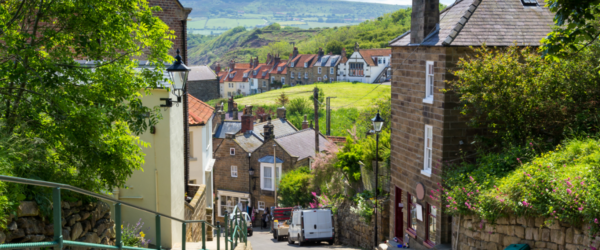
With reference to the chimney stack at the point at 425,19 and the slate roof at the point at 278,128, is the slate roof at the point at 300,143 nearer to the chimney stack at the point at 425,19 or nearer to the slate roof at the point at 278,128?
the slate roof at the point at 278,128

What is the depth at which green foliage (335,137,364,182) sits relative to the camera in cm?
2473

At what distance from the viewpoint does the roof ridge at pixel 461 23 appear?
48.3ft

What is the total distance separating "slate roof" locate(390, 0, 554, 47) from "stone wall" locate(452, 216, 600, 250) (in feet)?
16.6

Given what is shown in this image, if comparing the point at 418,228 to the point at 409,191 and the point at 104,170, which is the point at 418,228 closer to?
the point at 409,191

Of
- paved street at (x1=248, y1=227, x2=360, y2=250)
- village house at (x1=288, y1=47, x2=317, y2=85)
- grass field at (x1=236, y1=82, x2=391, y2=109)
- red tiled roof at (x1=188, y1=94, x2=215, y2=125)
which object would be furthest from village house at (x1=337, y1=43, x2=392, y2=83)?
red tiled roof at (x1=188, y1=94, x2=215, y2=125)

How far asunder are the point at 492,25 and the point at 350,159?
36.2 ft

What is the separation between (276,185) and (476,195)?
27077 millimetres

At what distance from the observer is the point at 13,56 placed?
7648 millimetres

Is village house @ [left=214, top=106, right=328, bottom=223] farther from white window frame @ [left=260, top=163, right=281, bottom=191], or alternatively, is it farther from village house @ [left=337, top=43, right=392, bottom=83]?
village house @ [left=337, top=43, right=392, bottom=83]

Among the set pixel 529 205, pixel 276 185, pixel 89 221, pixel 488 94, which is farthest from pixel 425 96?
pixel 276 185

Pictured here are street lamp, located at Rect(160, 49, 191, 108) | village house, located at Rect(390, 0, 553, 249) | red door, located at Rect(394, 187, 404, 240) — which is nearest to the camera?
street lamp, located at Rect(160, 49, 191, 108)

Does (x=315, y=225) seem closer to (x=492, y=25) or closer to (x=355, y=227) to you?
(x=355, y=227)

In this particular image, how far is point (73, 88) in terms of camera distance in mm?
8039

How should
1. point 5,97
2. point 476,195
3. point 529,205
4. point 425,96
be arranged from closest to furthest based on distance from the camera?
1. point 5,97
2. point 529,205
3. point 476,195
4. point 425,96
